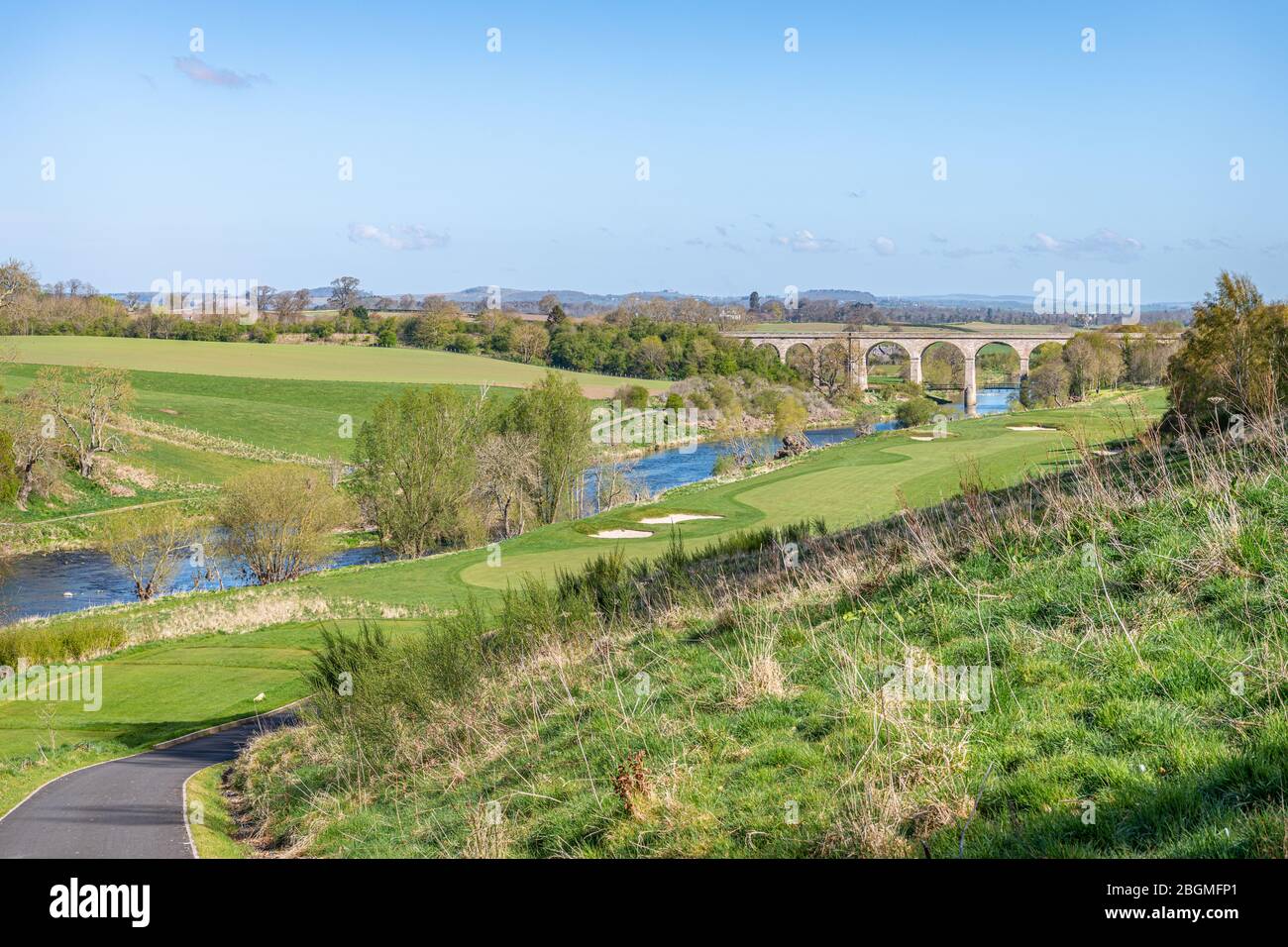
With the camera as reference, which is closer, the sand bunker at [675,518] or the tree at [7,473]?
the sand bunker at [675,518]

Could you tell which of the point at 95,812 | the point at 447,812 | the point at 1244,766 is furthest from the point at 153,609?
the point at 1244,766

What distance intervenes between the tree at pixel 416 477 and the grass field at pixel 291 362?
36666mm

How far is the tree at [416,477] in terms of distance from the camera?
55.4 m

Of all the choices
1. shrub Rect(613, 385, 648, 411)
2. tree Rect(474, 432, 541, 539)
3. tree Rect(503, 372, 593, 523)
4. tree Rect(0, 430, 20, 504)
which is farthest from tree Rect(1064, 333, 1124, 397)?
tree Rect(0, 430, 20, 504)

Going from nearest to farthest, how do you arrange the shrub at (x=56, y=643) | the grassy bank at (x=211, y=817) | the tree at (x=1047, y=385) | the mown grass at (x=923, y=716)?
the mown grass at (x=923, y=716) < the grassy bank at (x=211, y=817) < the shrub at (x=56, y=643) < the tree at (x=1047, y=385)

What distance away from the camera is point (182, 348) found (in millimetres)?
114125

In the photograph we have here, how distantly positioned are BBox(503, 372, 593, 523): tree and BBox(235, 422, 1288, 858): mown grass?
47.0m

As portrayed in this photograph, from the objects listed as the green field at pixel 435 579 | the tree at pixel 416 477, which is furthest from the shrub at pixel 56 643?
the tree at pixel 416 477

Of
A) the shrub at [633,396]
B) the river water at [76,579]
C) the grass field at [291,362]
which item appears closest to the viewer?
the river water at [76,579]

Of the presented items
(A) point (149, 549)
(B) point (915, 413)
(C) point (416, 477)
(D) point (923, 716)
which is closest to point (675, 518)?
(C) point (416, 477)

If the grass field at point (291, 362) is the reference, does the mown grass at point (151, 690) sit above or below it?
below

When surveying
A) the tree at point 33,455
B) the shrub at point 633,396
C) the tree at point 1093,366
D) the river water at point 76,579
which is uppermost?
the tree at point 1093,366

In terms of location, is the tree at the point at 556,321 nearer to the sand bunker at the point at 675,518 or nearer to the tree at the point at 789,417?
the tree at the point at 789,417
